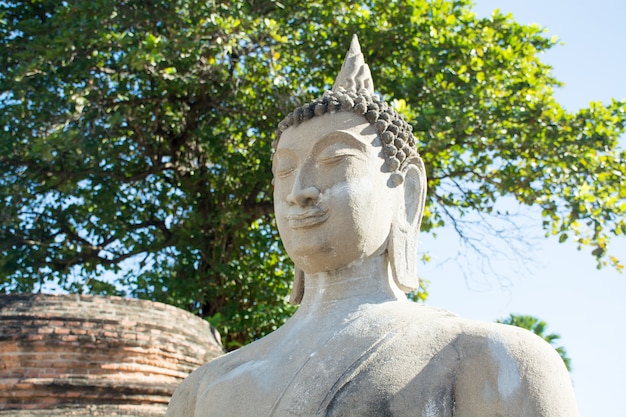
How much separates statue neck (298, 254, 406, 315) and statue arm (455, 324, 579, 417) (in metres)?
0.62

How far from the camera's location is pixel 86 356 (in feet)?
27.5

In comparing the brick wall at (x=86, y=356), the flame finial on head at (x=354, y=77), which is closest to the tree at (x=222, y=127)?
the brick wall at (x=86, y=356)

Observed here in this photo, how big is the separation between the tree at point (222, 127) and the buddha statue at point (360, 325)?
6.74m

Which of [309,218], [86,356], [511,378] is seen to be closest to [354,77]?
[309,218]

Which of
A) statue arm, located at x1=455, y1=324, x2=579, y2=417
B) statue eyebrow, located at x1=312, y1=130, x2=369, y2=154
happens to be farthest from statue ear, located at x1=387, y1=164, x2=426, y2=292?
statue arm, located at x1=455, y1=324, x2=579, y2=417

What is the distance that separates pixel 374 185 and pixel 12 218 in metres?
8.87

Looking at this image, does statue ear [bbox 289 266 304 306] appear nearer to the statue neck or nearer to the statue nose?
the statue neck

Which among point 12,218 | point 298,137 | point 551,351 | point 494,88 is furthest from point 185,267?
point 551,351

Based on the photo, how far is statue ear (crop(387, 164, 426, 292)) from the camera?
4051mm

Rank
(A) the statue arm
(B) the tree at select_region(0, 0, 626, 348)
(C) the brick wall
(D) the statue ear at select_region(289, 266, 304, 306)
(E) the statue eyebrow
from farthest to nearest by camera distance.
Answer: (B) the tree at select_region(0, 0, 626, 348), (C) the brick wall, (D) the statue ear at select_region(289, 266, 304, 306), (E) the statue eyebrow, (A) the statue arm

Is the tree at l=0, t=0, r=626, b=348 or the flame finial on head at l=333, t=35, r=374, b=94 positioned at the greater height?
the tree at l=0, t=0, r=626, b=348

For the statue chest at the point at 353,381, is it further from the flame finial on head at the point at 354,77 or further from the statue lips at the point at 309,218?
the flame finial on head at the point at 354,77

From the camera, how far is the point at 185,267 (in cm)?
1273

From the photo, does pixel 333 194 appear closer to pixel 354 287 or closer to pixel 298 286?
pixel 354 287
